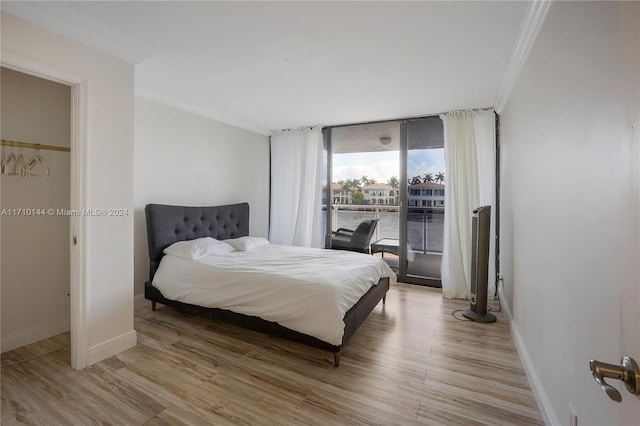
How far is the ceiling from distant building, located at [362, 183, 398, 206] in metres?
1.37

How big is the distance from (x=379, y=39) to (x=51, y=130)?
9.65ft

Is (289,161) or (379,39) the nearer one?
(379,39)

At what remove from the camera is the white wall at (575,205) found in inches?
39.0

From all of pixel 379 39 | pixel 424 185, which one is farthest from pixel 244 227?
pixel 379 39

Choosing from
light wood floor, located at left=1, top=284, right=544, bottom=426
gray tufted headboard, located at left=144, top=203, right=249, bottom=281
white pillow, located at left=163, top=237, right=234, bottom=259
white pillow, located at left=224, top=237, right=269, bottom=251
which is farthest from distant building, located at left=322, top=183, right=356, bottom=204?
light wood floor, located at left=1, top=284, right=544, bottom=426

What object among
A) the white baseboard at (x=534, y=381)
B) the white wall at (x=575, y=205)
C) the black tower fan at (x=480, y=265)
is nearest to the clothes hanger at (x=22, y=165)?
the white wall at (x=575, y=205)

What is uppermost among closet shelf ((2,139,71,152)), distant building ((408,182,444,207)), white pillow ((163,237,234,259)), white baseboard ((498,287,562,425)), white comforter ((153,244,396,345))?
closet shelf ((2,139,71,152))

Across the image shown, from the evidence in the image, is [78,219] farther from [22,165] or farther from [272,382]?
[272,382]

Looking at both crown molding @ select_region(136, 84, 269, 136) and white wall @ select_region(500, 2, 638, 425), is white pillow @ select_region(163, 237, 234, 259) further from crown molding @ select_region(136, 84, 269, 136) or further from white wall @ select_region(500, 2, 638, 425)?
white wall @ select_region(500, 2, 638, 425)

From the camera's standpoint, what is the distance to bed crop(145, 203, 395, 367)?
233 cm

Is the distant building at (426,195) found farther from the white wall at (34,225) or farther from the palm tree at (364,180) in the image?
the white wall at (34,225)

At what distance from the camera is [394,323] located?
301 cm

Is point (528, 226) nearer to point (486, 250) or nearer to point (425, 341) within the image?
point (486, 250)

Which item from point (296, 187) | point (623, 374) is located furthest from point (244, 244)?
point (623, 374)
